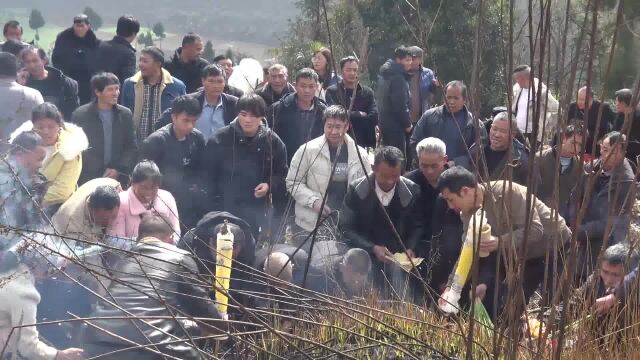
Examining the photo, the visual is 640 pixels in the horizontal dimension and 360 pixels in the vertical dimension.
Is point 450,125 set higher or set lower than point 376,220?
higher

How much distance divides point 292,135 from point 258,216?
0.97 metres

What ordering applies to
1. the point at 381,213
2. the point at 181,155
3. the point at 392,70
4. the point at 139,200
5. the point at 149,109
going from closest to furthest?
the point at 139,200 → the point at 381,213 → the point at 181,155 → the point at 149,109 → the point at 392,70

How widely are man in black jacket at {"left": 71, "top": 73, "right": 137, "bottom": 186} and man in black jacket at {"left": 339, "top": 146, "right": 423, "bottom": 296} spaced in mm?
1810

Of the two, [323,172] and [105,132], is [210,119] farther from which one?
[323,172]

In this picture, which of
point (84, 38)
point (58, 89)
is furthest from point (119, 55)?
point (58, 89)

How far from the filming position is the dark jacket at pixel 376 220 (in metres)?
5.49

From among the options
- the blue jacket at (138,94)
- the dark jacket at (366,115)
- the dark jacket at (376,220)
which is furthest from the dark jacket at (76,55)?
the dark jacket at (376,220)

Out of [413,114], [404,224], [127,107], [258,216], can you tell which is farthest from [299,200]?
[413,114]

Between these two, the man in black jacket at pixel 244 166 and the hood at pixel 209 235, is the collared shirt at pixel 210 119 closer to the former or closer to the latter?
the man in black jacket at pixel 244 166

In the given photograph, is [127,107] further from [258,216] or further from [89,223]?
[89,223]

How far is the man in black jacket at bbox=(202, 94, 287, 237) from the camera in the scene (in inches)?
234

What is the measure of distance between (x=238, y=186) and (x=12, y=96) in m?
1.83

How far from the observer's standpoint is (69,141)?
19.0ft

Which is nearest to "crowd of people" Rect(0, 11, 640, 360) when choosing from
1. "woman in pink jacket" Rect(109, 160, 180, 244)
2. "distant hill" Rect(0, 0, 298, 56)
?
"woman in pink jacket" Rect(109, 160, 180, 244)
